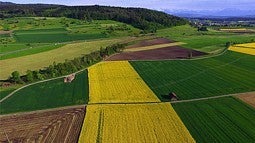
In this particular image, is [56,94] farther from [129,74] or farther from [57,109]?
[129,74]

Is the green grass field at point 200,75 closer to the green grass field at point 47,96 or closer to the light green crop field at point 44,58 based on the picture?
the green grass field at point 47,96

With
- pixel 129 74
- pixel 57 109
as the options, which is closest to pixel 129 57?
pixel 129 74

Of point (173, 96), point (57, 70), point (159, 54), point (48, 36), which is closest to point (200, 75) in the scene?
point (173, 96)

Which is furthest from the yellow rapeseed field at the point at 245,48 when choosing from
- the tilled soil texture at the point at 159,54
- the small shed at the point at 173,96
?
the small shed at the point at 173,96

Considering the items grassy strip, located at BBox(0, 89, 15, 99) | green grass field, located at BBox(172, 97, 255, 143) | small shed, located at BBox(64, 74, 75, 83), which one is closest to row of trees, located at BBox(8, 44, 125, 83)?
small shed, located at BBox(64, 74, 75, 83)

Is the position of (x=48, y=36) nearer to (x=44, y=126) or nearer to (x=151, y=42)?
(x=151, y=42)

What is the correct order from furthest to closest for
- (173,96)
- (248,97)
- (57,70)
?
(57,70)
(248,97)
(173,96)

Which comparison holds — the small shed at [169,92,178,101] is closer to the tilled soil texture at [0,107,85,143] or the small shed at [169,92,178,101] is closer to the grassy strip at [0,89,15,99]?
the tilled soil texture at [0,107,85,143]
